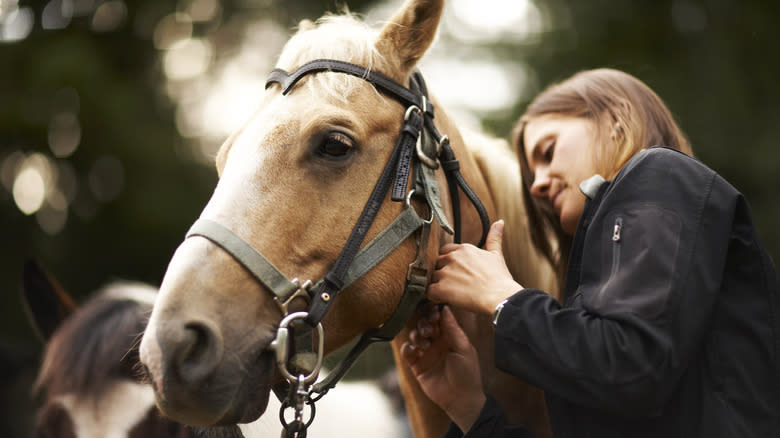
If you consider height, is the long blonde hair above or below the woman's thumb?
above

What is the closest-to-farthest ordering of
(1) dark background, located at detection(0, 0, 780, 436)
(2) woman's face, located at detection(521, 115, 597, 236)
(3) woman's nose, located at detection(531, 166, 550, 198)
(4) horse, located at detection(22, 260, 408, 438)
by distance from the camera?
1. (2) woman's face, located at detection(521, 115, 597, 236)
2. (3) woman's nose, located at detection(531, 166, 550, 198)
3. (4) horse, located at detection(22, 260, 408, 438)
4. (1) dark background, located at detection(0, 0, 780, 436)

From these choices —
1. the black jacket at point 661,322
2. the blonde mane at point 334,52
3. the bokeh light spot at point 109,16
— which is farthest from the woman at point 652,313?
the bokeh light spot at point 109,16

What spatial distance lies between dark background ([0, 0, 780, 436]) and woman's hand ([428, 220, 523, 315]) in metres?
7.19

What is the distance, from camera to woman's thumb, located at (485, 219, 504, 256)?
2029 millimetres

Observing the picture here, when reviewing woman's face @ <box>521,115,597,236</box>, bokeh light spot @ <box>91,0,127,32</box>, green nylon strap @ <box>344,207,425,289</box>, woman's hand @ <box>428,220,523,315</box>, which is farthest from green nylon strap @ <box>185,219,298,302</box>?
bokeh light spot @ <box>91,0,127,32</box>

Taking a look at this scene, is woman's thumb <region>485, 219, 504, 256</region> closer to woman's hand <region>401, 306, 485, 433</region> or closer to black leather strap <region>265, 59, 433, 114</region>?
woman's hand <region>401, 306, 485, 433</region>

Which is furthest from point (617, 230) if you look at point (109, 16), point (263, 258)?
point (109, 16)

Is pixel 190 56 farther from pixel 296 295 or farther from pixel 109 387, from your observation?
pixel 296 295

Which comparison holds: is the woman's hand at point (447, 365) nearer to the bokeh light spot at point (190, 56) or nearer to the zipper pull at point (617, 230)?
the zipper pull at point (617, 230)

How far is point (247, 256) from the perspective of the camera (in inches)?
65.1

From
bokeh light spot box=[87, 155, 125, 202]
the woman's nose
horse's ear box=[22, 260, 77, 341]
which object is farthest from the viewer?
bokeh light spot box=[87, 155, 125, 202]

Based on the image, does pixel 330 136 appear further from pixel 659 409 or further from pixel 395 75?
pixel 659 409

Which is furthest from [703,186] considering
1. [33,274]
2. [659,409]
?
[33,274]

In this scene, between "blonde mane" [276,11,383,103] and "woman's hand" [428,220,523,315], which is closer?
"woman's hand" [428,220,523,315]
